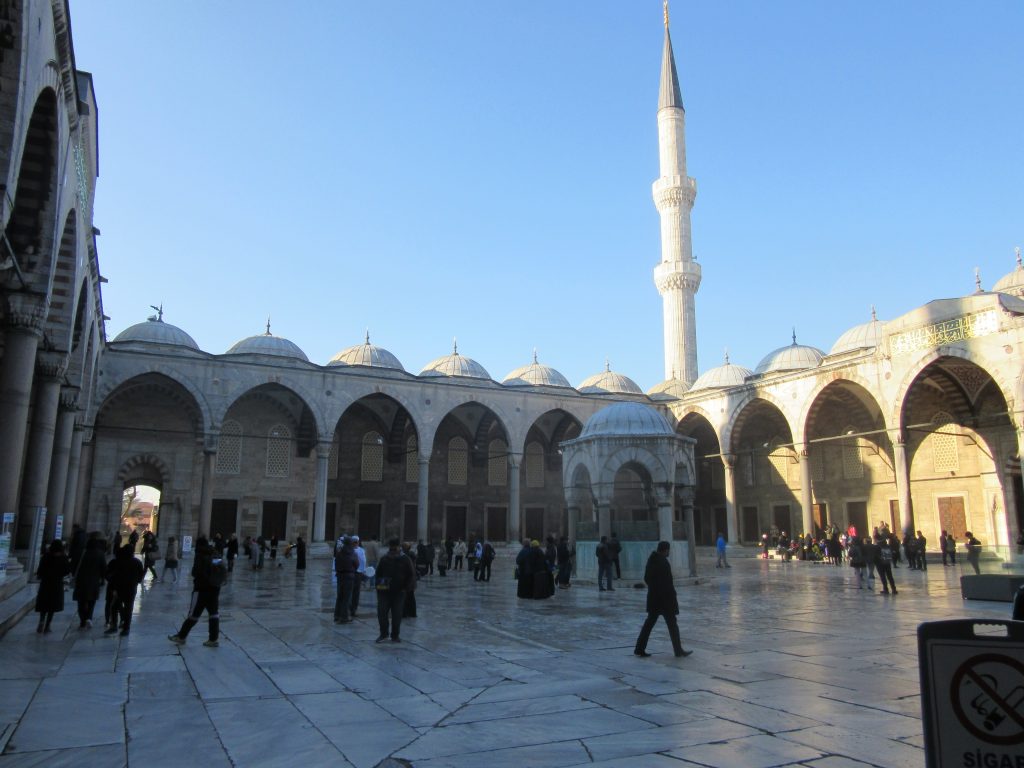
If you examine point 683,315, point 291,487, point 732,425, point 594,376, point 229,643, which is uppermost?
point 683,315

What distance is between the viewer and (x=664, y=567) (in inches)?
250

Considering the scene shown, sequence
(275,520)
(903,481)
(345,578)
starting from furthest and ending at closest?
(275,520), (903,481), (345,578)

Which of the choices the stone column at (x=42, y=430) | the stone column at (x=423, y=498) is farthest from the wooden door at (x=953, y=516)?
the stone column at (x=42, y=430)

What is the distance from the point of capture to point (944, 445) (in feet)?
77.4

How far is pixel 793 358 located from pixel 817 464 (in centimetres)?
401

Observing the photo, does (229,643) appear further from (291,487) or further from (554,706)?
(291,487)

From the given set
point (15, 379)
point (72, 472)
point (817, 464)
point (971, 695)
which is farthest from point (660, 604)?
point (817, 464)

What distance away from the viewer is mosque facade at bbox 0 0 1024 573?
11641 mm

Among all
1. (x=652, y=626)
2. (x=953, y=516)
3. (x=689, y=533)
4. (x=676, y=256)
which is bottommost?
(x=652, y=626)

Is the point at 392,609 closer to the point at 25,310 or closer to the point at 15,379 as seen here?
the point at 15,379

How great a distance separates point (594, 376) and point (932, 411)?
534 inches

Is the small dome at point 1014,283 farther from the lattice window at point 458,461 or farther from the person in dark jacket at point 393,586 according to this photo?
the person in dark jacket at point 393,586

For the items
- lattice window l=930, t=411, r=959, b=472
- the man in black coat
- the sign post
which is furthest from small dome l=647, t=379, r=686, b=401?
the sign post

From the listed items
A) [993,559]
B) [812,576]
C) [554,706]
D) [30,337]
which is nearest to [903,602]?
[993,559]
